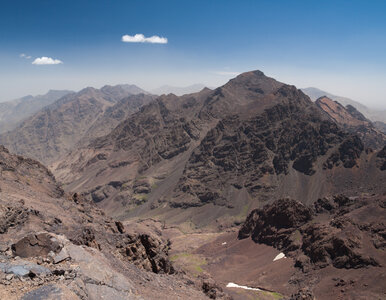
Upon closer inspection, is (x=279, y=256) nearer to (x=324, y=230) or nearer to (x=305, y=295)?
(x=324, y=230)

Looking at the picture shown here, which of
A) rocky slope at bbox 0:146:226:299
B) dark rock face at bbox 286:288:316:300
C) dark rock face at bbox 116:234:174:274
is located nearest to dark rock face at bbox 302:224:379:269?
dark rock face at bbox 286:288:316:300

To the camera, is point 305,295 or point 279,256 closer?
point 305,295

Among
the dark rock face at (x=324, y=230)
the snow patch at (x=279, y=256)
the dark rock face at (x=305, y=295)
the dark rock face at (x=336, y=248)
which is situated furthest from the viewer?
the snow patch at (x=279, y=256)

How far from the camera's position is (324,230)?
3548 inches

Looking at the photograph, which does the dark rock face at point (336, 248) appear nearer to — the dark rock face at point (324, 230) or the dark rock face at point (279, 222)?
the dark rock face at point (324, 230)

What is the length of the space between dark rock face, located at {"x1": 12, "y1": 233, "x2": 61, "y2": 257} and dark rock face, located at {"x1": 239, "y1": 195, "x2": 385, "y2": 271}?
2806 inches

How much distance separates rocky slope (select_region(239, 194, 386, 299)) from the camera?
65.8 m

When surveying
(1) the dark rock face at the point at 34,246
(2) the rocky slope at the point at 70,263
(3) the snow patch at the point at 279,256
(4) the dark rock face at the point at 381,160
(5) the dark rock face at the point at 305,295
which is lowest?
(3) the snow patch at the point at 279,256

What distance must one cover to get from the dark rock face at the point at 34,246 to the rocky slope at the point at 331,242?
51626 millimetres

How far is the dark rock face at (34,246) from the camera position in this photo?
75.6ft

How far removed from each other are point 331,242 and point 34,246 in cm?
7884

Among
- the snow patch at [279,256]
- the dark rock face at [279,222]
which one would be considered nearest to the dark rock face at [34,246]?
the snow patch at [279,256]

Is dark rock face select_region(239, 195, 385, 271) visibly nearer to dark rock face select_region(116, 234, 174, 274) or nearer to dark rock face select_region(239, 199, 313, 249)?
dark rock face select_region(239, 199, 313, 249)

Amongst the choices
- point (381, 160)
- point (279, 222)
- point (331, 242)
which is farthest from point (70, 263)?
point (381, 160)
